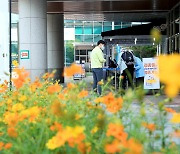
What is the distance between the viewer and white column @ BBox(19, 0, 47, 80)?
15.6 meters

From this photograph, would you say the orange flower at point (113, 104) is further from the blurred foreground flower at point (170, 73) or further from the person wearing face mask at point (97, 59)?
the person wearing face mask at point (97, 59)

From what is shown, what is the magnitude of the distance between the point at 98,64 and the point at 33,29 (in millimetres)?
4590

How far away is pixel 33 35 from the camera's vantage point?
1559 centimetres

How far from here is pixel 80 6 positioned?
68.6ft

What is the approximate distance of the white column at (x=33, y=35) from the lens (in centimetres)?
1557

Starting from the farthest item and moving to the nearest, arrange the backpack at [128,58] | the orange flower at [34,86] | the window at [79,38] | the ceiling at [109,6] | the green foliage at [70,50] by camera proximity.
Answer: the green foliage at [70,50]
the window at [79,38]
the ceiling at [109,6]
the backpack at [128,58]
the orange flower at [34,86]

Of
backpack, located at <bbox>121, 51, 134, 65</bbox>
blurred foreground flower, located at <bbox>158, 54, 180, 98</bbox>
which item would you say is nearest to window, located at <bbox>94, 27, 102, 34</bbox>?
backpack, located at <bbox>121, 51, 134, 65</bbox>

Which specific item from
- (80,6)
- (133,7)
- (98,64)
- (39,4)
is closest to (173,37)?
(133,7)

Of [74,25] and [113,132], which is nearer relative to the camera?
[113,132]

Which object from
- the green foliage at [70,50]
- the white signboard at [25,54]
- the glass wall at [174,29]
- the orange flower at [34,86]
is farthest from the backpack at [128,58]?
the green foliage at [70,50]

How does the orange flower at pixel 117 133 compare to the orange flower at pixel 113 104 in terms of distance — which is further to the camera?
the orange flower at pixel 113 104

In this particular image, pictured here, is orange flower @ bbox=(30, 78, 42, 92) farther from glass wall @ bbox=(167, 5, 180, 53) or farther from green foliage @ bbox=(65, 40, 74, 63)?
green foliage @ bbox=(65, 40, 74, 63)

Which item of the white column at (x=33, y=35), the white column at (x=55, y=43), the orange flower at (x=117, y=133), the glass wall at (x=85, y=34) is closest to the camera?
the orange flower at (x=117, y=133)

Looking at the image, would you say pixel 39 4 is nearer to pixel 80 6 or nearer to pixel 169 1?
pixel 80 6
